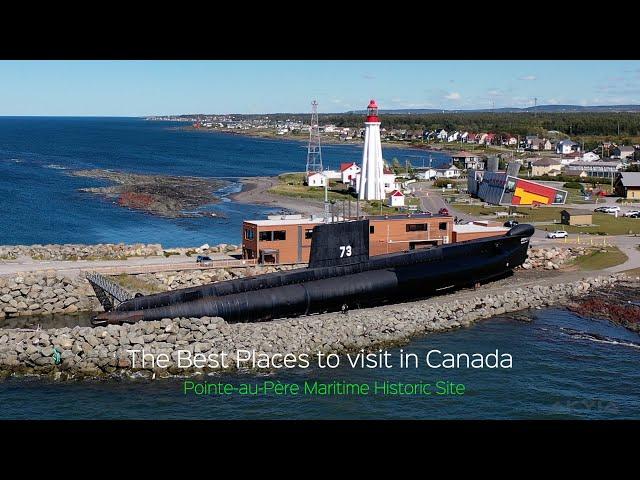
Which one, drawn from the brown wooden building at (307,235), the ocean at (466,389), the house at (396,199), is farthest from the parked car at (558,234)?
the house at (396,199)

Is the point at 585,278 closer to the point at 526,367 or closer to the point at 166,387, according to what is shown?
the point at 526,367

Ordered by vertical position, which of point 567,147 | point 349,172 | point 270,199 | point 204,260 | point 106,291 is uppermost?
point 567,147

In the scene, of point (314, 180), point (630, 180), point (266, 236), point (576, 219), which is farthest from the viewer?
point (314, 180)

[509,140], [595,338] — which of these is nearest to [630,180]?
[595,338]

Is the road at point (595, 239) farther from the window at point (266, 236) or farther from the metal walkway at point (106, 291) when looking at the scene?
the metal walkway at point (106, 291)

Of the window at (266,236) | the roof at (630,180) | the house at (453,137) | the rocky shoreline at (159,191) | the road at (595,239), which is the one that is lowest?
the rocky shoreline at (159,191)

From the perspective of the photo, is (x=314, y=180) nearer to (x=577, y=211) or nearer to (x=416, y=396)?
(x=577, y=211)

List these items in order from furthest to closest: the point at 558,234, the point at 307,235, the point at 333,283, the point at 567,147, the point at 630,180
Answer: the point at 567,147 < the point at 630,180 < the point at 558,234 < the point at 307,235 < the point at 333,283
